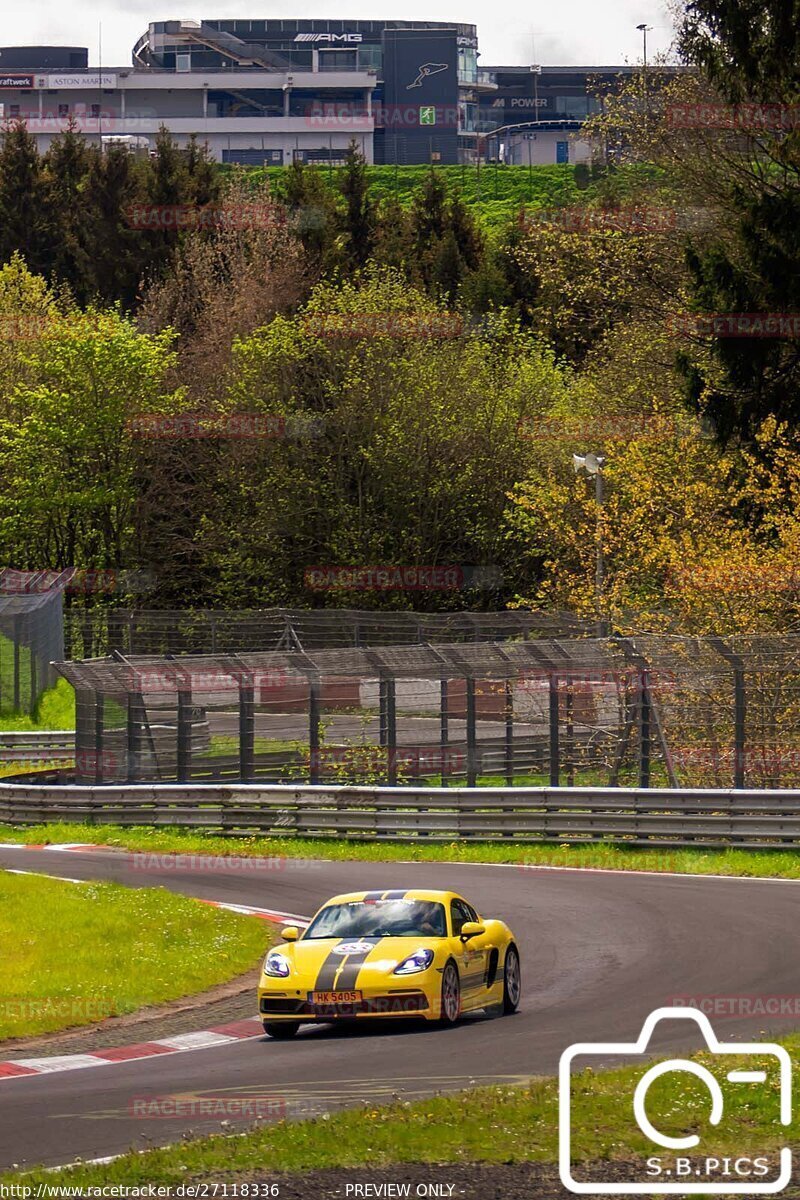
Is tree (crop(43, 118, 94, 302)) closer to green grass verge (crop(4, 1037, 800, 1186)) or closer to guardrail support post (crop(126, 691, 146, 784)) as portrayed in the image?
guardrail support post (crop(126, 691, 146, 784))

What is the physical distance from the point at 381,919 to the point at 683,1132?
6.37 meters

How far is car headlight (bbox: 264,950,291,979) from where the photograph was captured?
1434 cm

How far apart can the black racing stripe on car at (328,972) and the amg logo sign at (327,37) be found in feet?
574

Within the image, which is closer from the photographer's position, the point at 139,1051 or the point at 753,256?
the point at 139,1051

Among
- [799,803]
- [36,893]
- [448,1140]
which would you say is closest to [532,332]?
[799,803]

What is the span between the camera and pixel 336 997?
1411 centimetres

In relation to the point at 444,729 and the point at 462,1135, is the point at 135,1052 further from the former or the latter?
the point at 444,729

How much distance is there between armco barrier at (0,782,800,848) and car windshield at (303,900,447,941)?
11203mm

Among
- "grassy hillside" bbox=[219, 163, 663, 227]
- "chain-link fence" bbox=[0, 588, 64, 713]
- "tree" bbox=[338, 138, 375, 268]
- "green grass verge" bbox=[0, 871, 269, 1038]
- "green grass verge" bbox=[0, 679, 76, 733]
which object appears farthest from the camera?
"grassy hillside" bbox=[219, 163, 663, 227]

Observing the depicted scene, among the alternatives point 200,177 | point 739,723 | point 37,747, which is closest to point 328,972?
point 739,723

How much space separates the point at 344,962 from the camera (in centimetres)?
1434

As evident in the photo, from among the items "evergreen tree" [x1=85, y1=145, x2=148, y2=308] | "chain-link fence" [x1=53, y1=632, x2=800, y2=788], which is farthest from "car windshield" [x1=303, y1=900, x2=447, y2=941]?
"evergreen tree" [x1=85, y1=145, x2=148, y2=308]

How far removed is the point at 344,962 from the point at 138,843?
17.4 metres

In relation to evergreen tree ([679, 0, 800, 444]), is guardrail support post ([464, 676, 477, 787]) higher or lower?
lower
